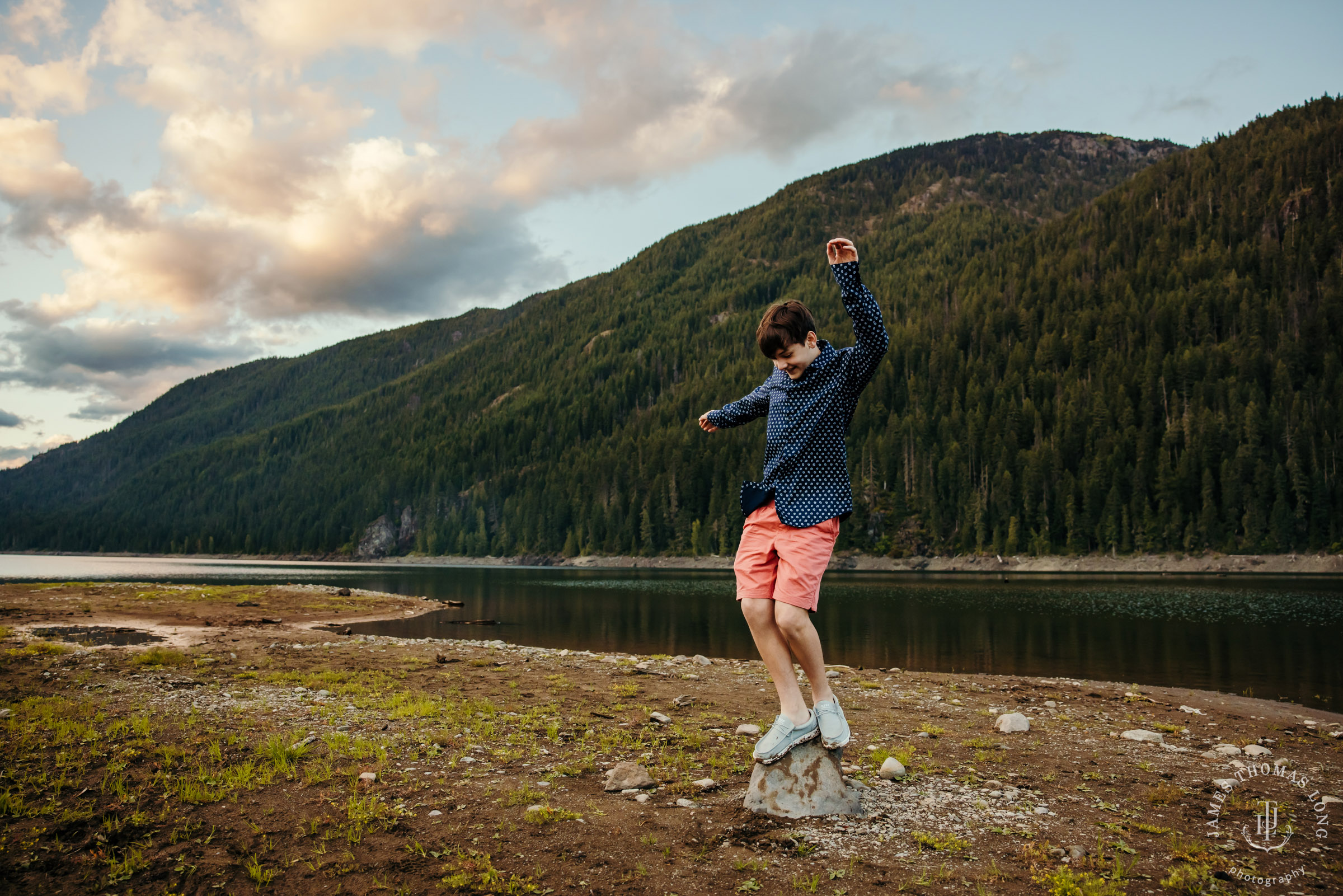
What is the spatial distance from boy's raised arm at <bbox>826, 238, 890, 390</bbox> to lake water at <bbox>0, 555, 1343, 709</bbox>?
15.6 m

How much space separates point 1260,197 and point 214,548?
25271 centimetres

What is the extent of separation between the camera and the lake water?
19625 mm

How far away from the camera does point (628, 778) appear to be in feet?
20.0

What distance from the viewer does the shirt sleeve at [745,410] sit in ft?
19.7

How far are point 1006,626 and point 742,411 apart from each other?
94.6 ft

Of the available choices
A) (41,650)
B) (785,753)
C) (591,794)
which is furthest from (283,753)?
(41,650)

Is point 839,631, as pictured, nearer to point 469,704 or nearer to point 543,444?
point 469,704

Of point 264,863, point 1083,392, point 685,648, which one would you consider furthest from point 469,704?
point 1083,392

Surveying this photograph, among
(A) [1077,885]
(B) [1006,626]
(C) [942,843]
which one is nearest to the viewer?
(A) [1077,885]

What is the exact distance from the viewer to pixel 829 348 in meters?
5.90

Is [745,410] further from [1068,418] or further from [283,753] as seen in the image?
[1068,418]

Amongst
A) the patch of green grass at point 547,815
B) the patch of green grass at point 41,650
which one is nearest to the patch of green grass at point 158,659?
the patch of green grass at point 41,650

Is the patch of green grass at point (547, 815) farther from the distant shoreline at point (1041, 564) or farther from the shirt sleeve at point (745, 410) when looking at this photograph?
the distant shoreline at point (1041, 564)

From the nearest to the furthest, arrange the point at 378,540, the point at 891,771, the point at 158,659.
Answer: the point at 891,771
the point at 158,659
the point at 378,540
